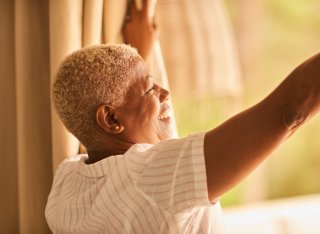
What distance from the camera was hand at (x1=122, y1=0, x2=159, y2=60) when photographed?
136cm

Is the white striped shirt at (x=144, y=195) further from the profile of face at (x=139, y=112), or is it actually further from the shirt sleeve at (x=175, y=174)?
the profile of face at (x=139, y=112)

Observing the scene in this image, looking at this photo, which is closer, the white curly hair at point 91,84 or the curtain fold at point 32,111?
the white curly hair at point 91,84

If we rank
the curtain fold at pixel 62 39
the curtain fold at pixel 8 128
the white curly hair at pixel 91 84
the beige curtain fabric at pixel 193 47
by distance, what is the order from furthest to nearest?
the beige curtain fabric at pixel 193 47
the curtain fold at pixel 8 128
the curtain fold at pixel 62 39
the white curly hair at pixel 91 84

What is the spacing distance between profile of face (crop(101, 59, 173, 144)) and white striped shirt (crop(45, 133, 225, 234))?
0.10 m

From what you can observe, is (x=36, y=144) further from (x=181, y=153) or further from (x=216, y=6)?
(x=216, y=6)

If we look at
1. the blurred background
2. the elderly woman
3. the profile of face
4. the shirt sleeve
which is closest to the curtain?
the elderly woman

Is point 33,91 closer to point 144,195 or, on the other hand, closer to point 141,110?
point 141,110

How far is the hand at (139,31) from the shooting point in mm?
1356

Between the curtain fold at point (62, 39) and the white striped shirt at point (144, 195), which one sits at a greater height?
the curtain fold at point (62, 39)

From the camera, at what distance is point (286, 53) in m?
2.06

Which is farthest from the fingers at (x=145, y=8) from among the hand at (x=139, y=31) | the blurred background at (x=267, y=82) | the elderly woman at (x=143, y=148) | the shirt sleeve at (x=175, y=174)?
the shirt sleeve at (x=175, y=174)

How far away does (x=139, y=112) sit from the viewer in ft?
3.24

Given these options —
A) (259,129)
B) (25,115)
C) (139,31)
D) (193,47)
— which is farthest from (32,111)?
(259,129)

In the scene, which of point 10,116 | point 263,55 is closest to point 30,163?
point 10,116
